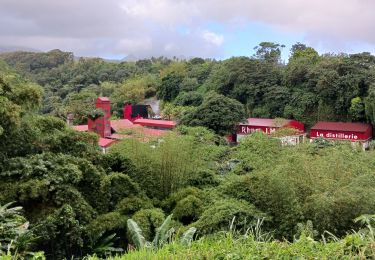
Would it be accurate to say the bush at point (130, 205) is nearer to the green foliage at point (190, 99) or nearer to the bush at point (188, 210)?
the bush at point (188, 210)

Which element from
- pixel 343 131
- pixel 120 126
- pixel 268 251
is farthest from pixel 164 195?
pixel 343 131

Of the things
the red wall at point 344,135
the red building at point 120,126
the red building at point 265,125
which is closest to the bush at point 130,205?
the red building at point 120,126

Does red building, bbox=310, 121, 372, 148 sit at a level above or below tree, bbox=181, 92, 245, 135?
below

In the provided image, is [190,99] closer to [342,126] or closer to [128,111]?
[128,111]

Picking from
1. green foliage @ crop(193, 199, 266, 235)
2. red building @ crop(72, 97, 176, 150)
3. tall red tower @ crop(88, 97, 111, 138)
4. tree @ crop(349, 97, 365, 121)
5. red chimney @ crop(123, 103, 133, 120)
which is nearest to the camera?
green foliage @ crop(193, 199, 266, 235)

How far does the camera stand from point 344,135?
29.8 m

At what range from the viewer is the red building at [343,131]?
94.9 feet

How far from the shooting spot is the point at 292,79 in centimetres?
3272

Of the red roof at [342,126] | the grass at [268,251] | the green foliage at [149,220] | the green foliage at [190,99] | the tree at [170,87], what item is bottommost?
the green foliage at [149,220]

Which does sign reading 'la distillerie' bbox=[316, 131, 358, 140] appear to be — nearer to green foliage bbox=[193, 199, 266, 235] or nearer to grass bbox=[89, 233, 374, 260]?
green foliage bbox=[193, 199, 266, 235]

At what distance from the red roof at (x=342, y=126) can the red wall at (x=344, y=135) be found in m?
0.22

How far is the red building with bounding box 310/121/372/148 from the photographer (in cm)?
2894

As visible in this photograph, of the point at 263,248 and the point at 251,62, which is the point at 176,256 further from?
the point at 251,62

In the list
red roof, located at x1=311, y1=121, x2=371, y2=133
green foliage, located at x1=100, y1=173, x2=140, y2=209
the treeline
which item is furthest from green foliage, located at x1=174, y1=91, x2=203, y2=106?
green foliage, located at x1=100, y1=173, x2=140, y2=209
